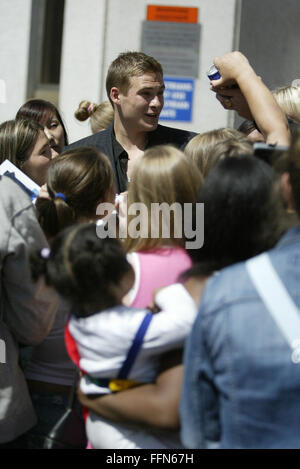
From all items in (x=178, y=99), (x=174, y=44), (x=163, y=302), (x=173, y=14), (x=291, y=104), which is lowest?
(x=163, y=302)

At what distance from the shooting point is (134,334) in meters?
1.68

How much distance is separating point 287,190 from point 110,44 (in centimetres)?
470

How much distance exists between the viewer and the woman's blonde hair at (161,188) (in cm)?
198

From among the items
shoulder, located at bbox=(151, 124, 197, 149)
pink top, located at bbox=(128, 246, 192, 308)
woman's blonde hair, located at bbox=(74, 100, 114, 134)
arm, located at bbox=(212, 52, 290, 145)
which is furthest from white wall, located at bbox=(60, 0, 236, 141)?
pink top, located at bbox=(128, 246, 192, 308)

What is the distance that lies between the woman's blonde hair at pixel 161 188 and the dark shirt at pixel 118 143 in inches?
58.3

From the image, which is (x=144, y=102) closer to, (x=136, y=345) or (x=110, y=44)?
(x=136, y=345)

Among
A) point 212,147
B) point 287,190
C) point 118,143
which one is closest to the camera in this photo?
point 287,190

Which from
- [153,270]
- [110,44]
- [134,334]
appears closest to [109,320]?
[134,334]

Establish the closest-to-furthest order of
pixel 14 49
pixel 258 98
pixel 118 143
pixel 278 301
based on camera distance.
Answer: pixel 278 301 < pixel 258 98 < pixel 118 143 < pixel 14 49

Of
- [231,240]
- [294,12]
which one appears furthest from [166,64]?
[231,240]

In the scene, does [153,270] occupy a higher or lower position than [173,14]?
lower

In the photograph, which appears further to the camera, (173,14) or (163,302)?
(173,14)

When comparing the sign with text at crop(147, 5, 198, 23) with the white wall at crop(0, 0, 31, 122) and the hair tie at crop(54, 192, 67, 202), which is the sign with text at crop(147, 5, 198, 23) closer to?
the white wall at crop(0, 0, 31, 122)

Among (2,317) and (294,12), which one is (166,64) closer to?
(294,12)
